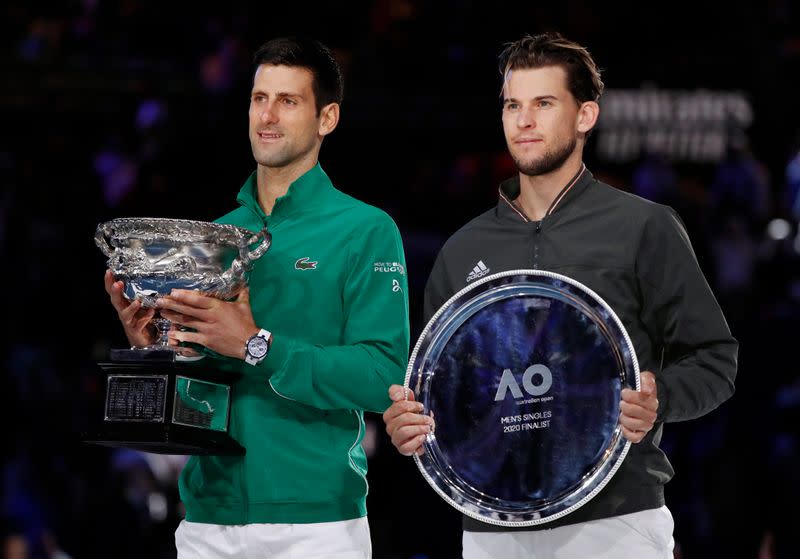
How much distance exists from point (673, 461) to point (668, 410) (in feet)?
13.7

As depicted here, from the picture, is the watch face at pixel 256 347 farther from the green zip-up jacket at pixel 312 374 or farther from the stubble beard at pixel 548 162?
the stubble beard at pixel 548 162

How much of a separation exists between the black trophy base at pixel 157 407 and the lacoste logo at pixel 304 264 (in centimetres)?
34

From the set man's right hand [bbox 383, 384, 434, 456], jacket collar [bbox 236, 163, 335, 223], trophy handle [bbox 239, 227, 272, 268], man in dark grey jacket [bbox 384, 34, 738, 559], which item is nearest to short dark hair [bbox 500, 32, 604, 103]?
man in dark grey jacket [bbox 384, 34, 738, 559]

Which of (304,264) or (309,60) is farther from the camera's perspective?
(309,60)

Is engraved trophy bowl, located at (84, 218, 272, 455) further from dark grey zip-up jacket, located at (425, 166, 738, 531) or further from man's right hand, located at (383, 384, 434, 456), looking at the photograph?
dark grey zip-up jacket, located at (425, 166, 738, 531)

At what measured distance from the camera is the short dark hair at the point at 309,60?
3.44m

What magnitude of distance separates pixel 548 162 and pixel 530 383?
1.79 feet

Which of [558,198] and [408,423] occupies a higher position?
[558,198]

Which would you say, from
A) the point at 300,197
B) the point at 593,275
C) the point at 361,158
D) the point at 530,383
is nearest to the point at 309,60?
the point at 300,197

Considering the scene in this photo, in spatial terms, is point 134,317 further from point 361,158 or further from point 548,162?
point 361,158

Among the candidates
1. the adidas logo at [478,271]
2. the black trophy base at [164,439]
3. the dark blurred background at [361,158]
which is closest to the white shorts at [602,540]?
the adidas logo at [478,271]

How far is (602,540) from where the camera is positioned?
294 centimetres

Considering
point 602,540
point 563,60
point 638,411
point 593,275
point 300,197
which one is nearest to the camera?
point 638,411

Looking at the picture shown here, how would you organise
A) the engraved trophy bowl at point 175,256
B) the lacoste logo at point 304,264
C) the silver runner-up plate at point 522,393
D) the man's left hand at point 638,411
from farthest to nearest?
the lacoste logo at point 304,264 → the engraved trophy bowl at point 175,256 → the silver runner-up plate at point 522,393 → the man's left hand at point 638,411
